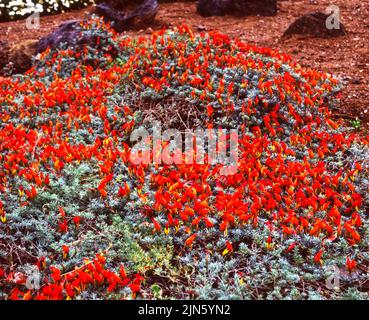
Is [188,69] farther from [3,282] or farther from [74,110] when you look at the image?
[3,282]

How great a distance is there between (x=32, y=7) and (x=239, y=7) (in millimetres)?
5947

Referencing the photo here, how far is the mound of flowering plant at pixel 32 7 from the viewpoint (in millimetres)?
13383

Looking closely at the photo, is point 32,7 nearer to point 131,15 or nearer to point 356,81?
point 131,15

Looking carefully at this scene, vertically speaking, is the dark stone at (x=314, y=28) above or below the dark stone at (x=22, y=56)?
above

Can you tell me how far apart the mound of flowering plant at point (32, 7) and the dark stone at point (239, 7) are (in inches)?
149

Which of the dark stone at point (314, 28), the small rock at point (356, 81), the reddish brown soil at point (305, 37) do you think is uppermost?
the dark stone at point (314, 28)

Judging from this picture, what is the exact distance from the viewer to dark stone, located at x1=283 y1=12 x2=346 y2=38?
999 centimetres

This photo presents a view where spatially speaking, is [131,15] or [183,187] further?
[131,15]

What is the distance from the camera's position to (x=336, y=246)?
4.67 m

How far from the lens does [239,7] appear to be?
1203 centimetres

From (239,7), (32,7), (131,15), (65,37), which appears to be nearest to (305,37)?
(239,7)
